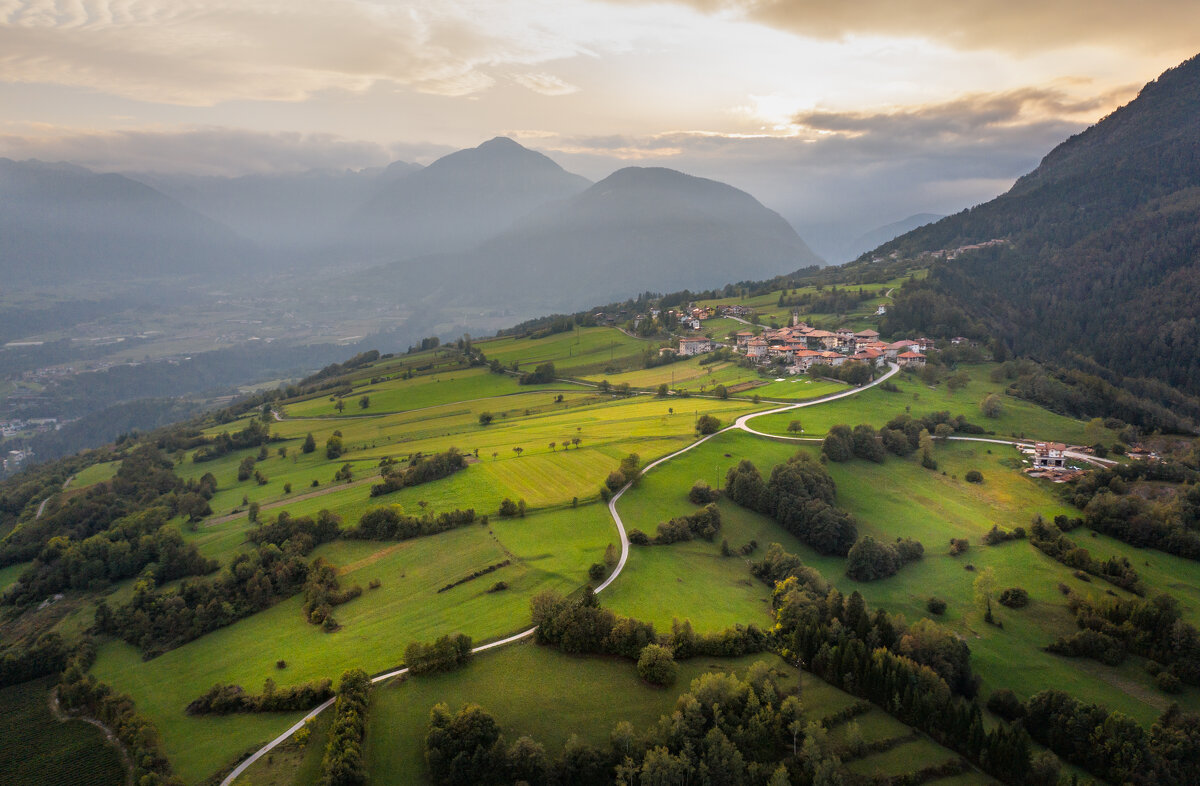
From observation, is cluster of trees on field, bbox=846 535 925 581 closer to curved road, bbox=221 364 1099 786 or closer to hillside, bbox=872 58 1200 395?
curved road, bbox=221 364 1099 786

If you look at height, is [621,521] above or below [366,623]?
above

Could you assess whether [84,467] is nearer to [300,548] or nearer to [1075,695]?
[300,548]

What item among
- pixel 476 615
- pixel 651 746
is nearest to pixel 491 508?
pixel 476 615

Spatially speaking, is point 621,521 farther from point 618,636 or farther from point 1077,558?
point 1077,558

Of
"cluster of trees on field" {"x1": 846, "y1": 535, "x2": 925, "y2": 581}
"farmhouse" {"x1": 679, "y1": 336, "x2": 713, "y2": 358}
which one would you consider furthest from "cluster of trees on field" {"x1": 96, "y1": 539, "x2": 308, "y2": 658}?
"farmhouse" {"x1": 679, "y1": 336, "x2": 713, "y2": 358}

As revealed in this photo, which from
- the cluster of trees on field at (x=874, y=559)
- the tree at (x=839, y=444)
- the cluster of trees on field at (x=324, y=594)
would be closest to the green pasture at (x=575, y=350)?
the tree at (x=839, y=444)

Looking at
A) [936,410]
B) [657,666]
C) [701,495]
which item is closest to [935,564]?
[701,495]

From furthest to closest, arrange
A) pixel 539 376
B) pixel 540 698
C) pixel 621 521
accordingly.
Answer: pixel 539 376
pixel 621 521
pixel 540 698
